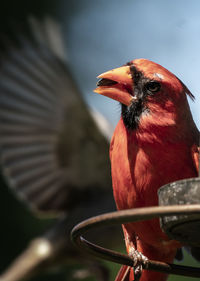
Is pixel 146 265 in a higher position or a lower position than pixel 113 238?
higher

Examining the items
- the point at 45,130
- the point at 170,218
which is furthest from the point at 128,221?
the point at 45,130

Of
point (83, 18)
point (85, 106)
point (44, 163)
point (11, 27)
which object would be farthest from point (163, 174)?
point (83, 18)

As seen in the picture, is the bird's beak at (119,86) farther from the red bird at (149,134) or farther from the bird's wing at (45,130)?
the bird's wing at (45,130)

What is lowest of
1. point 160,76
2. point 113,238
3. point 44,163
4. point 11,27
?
point 113,238

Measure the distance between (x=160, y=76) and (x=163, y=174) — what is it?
0.27 m

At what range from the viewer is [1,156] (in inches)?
188

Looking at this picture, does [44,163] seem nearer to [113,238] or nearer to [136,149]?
[113,238]

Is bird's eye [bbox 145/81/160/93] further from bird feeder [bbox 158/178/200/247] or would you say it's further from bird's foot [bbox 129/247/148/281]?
bird's foot [bbox 129/247/148/281]

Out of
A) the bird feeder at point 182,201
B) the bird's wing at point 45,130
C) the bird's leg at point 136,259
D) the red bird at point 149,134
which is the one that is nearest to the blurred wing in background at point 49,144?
the bird's wing at point 45,130

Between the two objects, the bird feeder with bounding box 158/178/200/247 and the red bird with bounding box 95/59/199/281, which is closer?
the bird feeder with bounding box 158/178/200/247

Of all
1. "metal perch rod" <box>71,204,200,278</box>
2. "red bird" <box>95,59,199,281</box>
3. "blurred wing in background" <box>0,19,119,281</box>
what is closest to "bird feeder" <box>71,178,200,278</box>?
"metal perch rod" <box>71,204,200,278</box>

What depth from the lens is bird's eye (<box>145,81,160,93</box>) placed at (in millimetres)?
1635

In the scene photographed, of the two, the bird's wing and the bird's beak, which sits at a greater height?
the bird's beak

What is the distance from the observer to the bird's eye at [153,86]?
163 cm
